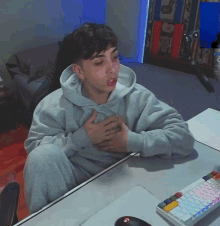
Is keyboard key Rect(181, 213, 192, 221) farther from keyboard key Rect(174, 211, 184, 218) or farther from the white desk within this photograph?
the white desk

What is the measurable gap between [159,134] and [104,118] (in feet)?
0.78

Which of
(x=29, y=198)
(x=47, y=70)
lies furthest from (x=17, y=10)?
(x=29, y=198)

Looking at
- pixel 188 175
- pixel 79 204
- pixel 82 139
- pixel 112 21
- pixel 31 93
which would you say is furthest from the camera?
pixel 112 21

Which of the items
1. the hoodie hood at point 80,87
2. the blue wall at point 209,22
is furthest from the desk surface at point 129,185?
the blue wall at point 209,22

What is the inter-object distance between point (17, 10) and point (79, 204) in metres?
2.33

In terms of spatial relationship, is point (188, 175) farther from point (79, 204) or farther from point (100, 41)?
point (100, 41)

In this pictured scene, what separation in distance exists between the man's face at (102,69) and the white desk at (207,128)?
0.42 metres

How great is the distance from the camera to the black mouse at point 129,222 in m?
0.54

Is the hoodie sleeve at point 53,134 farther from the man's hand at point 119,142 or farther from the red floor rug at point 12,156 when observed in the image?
the red floor rug at point 12,156

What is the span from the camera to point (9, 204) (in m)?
0.66

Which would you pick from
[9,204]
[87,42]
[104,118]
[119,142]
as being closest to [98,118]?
[104,118]

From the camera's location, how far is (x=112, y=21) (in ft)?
10.9

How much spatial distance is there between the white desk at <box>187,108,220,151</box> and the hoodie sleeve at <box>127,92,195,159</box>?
131 mm

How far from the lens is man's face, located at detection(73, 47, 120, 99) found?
0.89m
